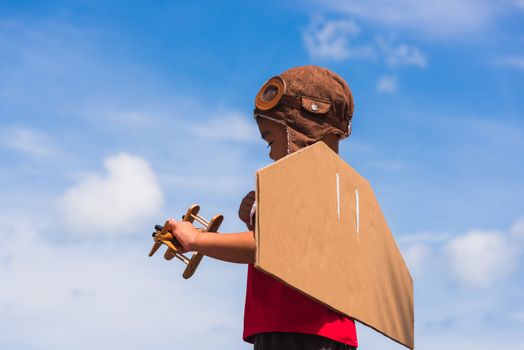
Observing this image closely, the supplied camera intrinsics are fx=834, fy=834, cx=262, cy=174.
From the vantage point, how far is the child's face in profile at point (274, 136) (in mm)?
3281

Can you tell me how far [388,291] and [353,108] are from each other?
761 millimetres

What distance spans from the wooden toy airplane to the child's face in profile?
34 centimetres

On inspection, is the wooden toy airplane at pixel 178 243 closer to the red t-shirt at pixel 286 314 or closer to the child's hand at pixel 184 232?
the child's hand at pixel 184 232

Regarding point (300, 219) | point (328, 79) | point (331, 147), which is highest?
point (328, 79)

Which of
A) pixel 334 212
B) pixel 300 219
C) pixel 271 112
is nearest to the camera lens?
pixel 300 219

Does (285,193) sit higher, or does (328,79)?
(328,79)

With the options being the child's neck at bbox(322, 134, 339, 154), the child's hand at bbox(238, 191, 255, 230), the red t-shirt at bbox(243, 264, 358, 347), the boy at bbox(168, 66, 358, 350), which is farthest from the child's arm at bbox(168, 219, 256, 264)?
the child's neck at bbox(322, 134, 339, 154)

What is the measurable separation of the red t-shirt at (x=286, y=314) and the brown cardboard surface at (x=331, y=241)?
0.40 ft

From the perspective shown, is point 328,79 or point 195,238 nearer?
point 195,238

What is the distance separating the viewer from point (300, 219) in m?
2.84

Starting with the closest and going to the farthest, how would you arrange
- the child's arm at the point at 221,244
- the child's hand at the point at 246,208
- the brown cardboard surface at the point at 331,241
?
1. the brown cardboard surface at the point at 331,241
2. the child's arm at the point at 221,244
3. the child's hand at the point at 246,208

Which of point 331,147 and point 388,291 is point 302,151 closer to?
point 331,147

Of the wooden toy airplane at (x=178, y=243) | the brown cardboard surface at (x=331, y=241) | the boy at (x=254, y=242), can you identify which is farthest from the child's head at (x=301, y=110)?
the wooden toy airplane at (x=178, y=243)

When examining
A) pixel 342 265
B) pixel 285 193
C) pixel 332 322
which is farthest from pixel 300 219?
pixel 332 322
